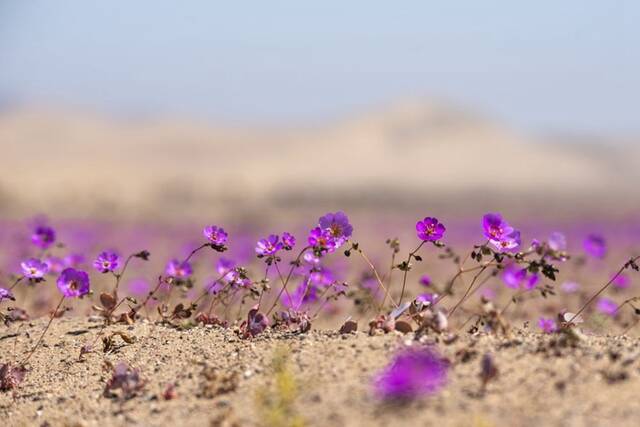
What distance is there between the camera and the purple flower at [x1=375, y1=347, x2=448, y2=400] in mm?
2998

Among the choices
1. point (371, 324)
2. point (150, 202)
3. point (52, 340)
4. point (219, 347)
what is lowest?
point (150, 202)

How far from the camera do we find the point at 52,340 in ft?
16.3

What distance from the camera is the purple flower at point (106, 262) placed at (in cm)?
495

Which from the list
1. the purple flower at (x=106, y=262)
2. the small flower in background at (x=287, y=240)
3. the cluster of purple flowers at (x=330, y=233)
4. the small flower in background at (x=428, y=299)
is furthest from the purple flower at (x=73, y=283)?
the small flower in background at (x=428, y=299)

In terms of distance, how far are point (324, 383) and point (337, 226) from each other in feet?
4.07

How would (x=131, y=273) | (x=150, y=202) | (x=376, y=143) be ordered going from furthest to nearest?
(x=376, y=143) → (x=150, y=202) → (x=131, y=273)

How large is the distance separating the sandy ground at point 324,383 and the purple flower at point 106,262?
52 centimetres

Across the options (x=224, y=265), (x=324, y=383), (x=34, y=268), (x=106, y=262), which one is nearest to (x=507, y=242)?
(x=324, y=383)

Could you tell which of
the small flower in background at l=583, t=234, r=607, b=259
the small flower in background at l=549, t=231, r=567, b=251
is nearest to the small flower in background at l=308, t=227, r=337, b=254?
the small flower in background at l=549, t=231, r=567, b=251

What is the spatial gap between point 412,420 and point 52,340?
280 cm

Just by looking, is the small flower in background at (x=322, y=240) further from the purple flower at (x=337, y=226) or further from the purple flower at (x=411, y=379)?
the purple flower at (x=411, y=379)

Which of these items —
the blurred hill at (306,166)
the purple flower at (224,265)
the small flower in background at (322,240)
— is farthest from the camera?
the blurred hill at (306,166)

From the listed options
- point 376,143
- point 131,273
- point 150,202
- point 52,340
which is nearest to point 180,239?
point 131,273

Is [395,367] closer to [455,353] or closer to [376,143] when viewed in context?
[455,353]
